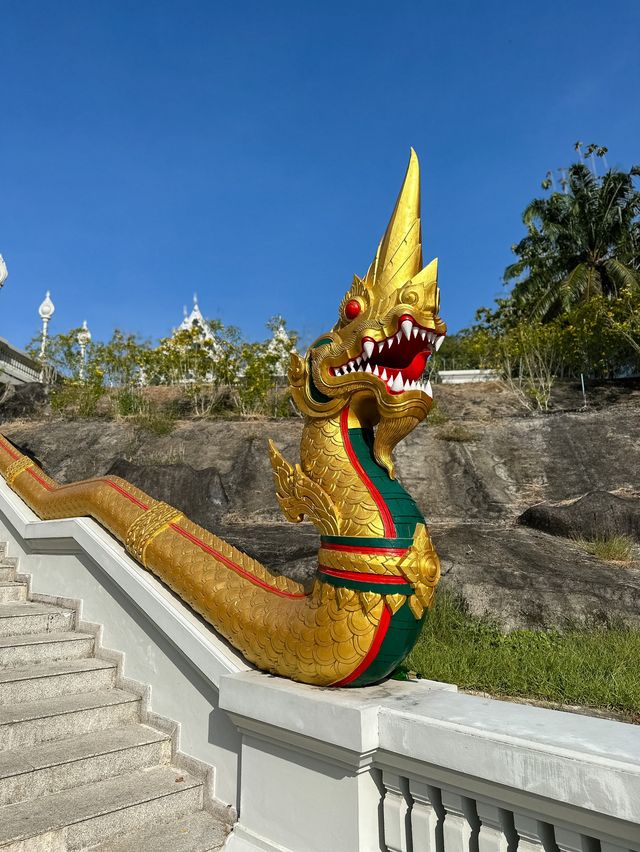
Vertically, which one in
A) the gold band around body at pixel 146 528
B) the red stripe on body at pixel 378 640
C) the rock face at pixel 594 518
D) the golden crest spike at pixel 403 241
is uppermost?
the golden crest spike at pixel 403 241

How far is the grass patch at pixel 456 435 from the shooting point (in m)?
10.7

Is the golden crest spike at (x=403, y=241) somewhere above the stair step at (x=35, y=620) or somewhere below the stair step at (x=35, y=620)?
above

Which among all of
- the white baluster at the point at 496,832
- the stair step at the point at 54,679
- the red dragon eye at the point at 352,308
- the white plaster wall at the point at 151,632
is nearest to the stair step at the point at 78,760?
the white plaster wall at the point at 151,632

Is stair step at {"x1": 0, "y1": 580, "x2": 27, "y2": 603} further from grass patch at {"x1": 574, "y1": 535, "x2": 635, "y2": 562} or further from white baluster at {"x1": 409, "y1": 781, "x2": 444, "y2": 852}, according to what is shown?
grass patch at {"x1": 574, "y1": 535, "x2": 635, "y2": 562}

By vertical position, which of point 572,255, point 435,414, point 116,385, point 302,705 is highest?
point 572,255

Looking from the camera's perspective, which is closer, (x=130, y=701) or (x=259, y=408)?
(x=130, y=701)

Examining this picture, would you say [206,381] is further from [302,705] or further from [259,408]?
[302,705]

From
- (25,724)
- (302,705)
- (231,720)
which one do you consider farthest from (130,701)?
(302,705)

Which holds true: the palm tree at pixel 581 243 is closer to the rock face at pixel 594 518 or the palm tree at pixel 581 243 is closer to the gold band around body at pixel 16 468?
the rock face at pixel 594 518

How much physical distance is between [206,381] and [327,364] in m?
13.3

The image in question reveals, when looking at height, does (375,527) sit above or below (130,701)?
above

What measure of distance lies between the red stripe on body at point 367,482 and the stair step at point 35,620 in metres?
2.54

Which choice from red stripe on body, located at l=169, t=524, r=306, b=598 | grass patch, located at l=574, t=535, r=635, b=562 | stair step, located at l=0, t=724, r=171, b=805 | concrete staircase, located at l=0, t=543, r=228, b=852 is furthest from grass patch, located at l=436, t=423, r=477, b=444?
stair step, located at l=0, t=724, r=171, b=805

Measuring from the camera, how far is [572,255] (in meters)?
23.4
